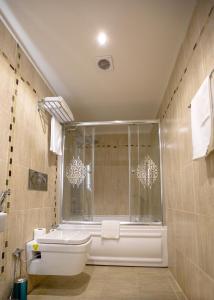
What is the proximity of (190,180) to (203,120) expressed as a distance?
65 centimetres

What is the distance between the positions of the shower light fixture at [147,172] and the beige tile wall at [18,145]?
1.35 metres

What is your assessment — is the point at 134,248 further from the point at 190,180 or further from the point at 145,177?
the point at 190,180

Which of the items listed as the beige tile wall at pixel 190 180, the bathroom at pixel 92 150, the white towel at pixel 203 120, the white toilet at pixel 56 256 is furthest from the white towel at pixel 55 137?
the white towel at pixel 203 120

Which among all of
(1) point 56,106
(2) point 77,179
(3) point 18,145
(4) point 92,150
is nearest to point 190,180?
(3) point 18,145

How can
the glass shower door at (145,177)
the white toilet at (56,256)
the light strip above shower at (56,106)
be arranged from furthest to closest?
the glass shower door at (145,177), the light strip above shower at (56,106), the white toilet at (56,256)

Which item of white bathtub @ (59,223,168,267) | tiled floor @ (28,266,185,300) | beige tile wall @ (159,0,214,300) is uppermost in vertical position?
beige tile wall @ (159,0,214,300)

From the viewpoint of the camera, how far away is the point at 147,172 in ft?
10.8

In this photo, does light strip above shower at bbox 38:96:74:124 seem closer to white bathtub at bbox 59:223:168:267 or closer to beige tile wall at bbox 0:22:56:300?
beige tile wall at bbox 0:22:56:300

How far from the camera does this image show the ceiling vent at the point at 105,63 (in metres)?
2.36

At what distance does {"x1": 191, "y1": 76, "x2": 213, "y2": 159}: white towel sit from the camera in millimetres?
1313

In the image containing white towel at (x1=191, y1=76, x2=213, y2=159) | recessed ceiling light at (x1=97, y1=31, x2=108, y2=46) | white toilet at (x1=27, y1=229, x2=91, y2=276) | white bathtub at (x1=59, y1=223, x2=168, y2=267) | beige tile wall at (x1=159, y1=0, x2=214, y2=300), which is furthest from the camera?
white bathtub at (x1=59, y1=223, x2=168, y2=267)

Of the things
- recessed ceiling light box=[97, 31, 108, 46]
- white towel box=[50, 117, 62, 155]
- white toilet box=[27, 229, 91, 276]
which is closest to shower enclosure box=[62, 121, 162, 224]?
white towel box=[50, 117, 62, 155]

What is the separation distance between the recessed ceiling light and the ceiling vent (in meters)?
0.21

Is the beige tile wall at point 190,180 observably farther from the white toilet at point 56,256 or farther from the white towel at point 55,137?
the white towel at point 55,137
